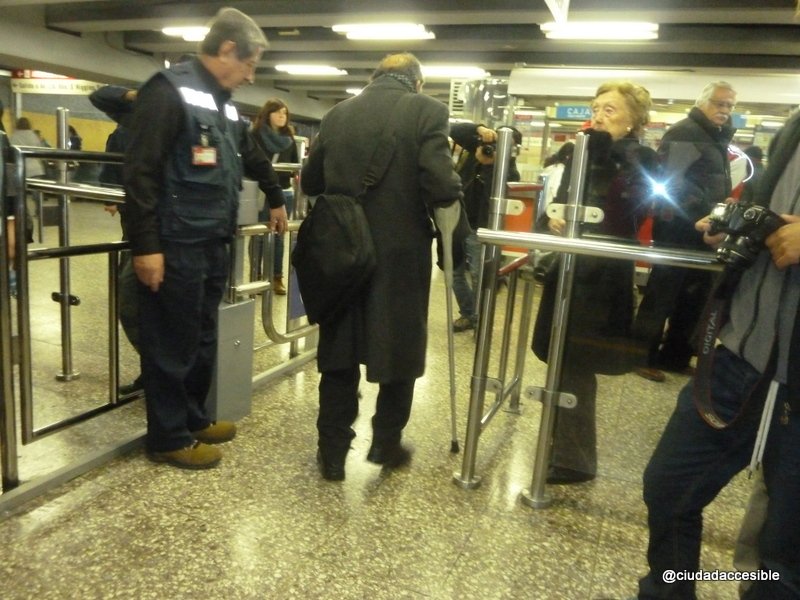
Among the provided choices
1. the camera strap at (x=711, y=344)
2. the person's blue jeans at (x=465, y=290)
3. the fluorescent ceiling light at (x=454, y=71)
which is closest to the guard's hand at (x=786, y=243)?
the camera strap at (x=711, y=344)

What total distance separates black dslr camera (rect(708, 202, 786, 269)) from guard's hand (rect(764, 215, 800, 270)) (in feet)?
0.04

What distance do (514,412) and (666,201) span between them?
53.0 inches

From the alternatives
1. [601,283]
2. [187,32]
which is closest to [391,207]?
[601,283]

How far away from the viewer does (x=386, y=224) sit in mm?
1953

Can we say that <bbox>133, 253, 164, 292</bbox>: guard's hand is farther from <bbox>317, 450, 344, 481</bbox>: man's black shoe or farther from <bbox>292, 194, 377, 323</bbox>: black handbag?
<bbox>317, 450, 344, 481</bbox>: man's black shoe

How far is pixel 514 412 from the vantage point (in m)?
2.83

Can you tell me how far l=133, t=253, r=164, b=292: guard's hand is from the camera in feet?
5.96

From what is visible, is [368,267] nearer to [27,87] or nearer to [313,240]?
[313,240]

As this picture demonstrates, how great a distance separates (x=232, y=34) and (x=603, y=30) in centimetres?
569

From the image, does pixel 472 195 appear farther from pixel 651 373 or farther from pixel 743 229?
pixel 743 229

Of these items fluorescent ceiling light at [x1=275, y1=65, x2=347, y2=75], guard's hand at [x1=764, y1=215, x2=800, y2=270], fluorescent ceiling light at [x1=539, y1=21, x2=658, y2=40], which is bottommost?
guard's hand at [x1=764, y1=215, x2=800, y2=270]

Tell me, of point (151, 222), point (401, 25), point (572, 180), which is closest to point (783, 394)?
point (572, 180)

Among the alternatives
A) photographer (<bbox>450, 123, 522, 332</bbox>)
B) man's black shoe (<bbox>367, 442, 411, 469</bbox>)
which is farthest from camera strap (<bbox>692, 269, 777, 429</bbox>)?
photographer (<bbox>450, 123, 522, 332</bbox>)

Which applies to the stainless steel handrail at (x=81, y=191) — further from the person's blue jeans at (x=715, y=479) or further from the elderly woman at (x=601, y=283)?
the person's blue jeans at (x=715, y=479)
